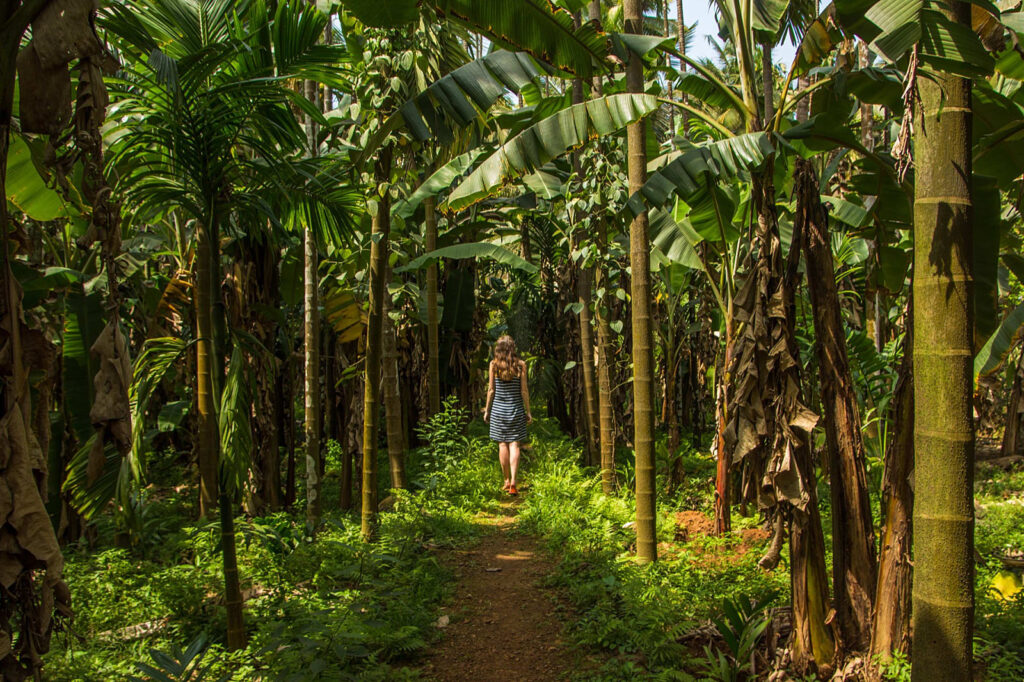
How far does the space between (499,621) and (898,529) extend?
3000mm

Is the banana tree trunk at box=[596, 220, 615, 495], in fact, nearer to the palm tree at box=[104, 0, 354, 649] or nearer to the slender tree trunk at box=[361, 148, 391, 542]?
the slender tree trunk at box=[361, 148, 391, 542]

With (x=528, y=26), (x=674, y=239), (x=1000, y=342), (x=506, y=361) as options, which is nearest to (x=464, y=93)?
(x=528, y=26)

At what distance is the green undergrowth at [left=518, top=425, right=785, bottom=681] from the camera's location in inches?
176

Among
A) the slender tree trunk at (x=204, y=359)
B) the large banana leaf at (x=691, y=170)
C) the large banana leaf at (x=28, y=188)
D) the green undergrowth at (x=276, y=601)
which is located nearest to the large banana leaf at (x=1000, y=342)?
the large banana leaf at (x=691, y=170)

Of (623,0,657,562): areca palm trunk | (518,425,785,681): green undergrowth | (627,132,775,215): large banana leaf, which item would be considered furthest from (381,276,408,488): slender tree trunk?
(627,132,775,215): large banana leaf

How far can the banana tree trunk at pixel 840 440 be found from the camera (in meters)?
3.96

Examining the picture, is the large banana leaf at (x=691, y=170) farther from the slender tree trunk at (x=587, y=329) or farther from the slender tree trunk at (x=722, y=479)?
the slender tree trunk at (x=587, y=329)

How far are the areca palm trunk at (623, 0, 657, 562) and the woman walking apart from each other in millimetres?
3340

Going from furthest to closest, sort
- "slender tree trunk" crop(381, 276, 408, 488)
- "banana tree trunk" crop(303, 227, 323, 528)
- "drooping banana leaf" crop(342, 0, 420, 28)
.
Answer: "slender tree trunk" crop(381, 276, 408, 488) < "banana tree trunk" crop(303, 227, 323, 528) < "drooping banana leaf" crop(342, 0, 420, 28)

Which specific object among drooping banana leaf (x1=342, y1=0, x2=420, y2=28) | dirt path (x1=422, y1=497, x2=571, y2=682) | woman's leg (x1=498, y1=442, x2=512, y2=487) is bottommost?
dirt path (x1=422, y1=497, x2=571, y2=682)

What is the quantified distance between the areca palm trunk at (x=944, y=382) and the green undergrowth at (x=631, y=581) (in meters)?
1.85

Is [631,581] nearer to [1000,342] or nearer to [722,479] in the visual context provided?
[722,479]

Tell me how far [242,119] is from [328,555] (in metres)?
3.46

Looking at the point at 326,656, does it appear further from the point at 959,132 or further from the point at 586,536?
the point at 959,132
